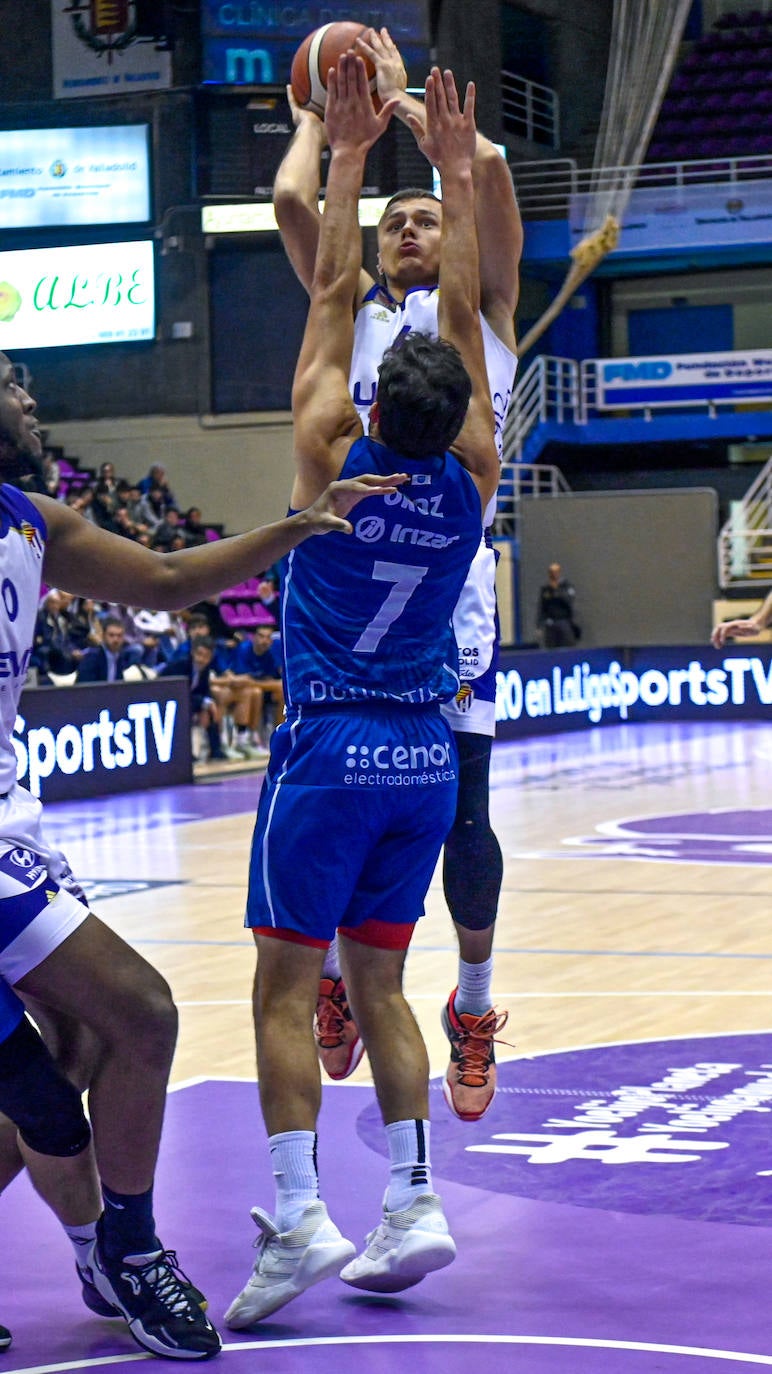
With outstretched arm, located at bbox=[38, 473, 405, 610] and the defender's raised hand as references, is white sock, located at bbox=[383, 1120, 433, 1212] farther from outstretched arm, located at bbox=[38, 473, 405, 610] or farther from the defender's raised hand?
the defender's raised hand

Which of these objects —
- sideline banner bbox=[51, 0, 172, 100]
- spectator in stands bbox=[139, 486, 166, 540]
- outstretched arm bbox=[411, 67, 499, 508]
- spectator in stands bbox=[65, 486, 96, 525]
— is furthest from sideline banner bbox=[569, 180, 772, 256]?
outstretched arm bbox=[411, 67, 499, 508]

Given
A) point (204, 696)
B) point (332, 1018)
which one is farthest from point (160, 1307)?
point (204, 696)

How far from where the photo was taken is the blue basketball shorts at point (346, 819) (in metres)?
3.68

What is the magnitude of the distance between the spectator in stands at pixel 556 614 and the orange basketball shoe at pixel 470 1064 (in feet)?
58.5

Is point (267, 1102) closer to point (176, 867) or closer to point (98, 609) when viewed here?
point (176, 867)

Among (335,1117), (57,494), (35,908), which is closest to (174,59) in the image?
(57,494)

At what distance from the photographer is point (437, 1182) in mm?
4602

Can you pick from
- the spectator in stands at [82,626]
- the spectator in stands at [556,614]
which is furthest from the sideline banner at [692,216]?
the spectator in stands at [82,626]

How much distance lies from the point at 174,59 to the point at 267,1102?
71.2 feet

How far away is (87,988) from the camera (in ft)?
10.9

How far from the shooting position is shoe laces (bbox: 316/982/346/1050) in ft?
16.5

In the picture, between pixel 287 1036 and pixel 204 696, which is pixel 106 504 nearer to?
pixel 204 696

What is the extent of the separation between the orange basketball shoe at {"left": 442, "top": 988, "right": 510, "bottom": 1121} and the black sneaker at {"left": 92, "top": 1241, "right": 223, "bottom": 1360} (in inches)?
54.0

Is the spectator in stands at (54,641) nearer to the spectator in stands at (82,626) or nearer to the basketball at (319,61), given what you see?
the spectator in stands at (82,626)
